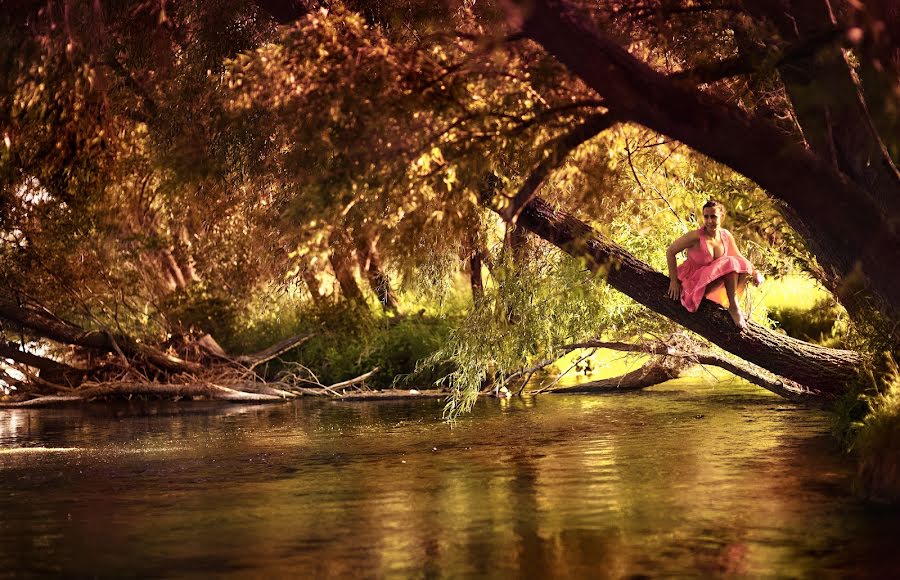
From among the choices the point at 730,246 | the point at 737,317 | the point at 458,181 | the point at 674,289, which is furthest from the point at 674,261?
the point at 458,181

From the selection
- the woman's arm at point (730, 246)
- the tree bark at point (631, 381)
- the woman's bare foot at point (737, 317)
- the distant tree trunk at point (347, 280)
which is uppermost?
the distant tree trunk at point (347, 280)

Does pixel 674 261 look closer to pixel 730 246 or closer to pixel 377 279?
pixel 730 246

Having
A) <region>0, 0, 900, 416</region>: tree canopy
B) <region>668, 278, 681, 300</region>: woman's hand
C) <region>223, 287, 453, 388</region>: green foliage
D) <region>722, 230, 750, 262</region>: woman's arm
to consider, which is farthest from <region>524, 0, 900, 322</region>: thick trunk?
<region>223, 287, 453, 388</region>: green foliage

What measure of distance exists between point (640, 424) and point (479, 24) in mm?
5836

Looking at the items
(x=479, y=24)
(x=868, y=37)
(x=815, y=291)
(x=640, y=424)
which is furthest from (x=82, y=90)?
(x=815, y=291)

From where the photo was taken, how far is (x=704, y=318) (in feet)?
51.8

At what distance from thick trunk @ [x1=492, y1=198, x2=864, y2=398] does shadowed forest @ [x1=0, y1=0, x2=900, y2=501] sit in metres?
0.03

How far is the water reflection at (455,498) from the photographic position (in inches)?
363

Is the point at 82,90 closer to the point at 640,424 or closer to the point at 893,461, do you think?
the point at 640,424

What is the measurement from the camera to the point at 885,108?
10.2 metres

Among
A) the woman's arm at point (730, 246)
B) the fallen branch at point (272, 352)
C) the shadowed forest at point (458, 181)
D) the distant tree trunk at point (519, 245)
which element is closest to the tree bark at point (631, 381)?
the shadowed forest at point (458, 181)

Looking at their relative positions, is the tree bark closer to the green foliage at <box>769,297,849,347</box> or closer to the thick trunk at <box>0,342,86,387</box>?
the green foliage at <box>769,297,849,347</box>

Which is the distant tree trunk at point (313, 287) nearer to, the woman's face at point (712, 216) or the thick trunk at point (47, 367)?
the thick trunk at point (47, 367)

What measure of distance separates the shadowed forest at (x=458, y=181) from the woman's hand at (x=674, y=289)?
4.3 inches
